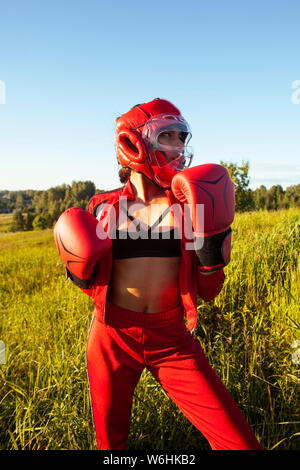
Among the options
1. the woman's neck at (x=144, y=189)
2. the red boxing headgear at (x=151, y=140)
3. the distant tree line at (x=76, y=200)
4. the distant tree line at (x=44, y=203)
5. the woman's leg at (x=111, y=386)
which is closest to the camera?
the woman's leg at (x=111, y=386)

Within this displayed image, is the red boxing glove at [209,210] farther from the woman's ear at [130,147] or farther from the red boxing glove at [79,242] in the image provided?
the red boxing glove at [79,242]

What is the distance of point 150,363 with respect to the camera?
144 cm

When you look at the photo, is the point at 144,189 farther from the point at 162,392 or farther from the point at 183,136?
the point at 162,392

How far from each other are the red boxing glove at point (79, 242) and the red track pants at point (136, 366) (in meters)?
0.32

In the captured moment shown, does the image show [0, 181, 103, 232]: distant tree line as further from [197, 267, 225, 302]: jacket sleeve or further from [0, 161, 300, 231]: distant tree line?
[197, 267, 225, 302]: jacket sleeve

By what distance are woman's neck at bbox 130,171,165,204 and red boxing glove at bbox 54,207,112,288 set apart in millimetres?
384

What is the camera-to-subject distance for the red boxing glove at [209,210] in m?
1.26

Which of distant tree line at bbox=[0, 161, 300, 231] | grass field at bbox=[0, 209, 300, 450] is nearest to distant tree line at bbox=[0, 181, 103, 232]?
distant tree line at bbox=[0, 161, 300, 231]

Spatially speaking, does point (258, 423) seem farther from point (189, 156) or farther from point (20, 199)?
point (20, 199)

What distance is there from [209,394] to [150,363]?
32cm

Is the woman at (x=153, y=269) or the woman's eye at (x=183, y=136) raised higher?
the woman's eye at (x=183, y=136)

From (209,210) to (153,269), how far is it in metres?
0.43

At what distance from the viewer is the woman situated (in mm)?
1288

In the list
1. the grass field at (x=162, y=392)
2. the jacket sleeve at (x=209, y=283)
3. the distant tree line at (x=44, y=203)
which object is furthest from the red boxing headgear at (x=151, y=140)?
the distant tree line at (x=44, y=203)
